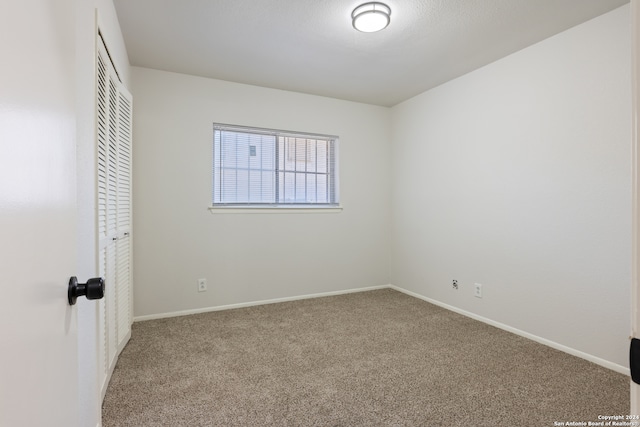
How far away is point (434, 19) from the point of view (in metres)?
2.34

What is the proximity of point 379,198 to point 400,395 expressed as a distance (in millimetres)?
2785

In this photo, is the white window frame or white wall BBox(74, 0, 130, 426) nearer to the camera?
white wall BBox(74, 0, 130, 426)

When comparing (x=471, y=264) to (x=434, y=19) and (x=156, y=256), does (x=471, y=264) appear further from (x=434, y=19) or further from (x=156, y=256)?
(x=156, y=256)

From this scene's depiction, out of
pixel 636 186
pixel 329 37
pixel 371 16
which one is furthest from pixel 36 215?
pixel 329 37

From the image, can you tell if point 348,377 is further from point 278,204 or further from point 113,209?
point 278,204

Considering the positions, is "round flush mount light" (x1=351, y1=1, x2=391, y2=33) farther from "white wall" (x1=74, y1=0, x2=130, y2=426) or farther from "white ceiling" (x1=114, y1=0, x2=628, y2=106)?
"white wall" (x1=74, y1=0, x2=130, y2=426)

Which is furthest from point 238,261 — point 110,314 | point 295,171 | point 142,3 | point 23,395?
point 23,395

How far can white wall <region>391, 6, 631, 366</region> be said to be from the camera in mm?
2221

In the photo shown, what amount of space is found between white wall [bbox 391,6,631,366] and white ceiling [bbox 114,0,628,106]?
25 cm

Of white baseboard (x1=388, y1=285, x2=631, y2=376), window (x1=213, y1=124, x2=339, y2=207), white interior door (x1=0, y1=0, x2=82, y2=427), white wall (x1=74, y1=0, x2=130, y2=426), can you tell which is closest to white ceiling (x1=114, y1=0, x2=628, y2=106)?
window (x1=213, y1=124, x2=339, y2=207)

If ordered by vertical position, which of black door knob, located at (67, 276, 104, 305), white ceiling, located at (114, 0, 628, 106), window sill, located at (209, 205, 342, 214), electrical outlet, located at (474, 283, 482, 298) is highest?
white ceiling, located at (114, 0, 628, 106)

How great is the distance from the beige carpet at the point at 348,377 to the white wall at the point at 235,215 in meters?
0.51

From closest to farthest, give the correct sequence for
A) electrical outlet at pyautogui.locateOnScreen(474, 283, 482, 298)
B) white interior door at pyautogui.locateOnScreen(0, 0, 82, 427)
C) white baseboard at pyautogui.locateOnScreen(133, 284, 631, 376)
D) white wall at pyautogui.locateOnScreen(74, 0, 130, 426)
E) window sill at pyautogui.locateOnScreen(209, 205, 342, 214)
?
white interior door at pyautogui.locateOnScreen(0, 0, 82, 427) < white wall at pyautogui.locateOnScreen(74, 0, 130, 426) < white baseboard at pyautogui.locateOnScreen(133, 284, 631, 376) < electrical outlet at pyautogui.locateOnScreen(474, 283, 482, 298) < window sill at pyautogui.locateOnScreen(209, 205, 342, 214)

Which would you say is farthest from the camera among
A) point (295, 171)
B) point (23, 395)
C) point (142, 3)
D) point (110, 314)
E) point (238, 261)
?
point (295, 171)
